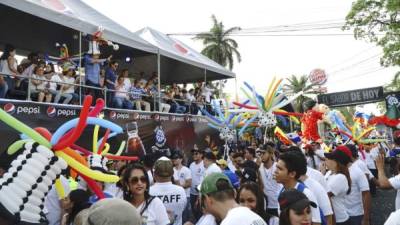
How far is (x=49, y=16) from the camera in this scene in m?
7.98

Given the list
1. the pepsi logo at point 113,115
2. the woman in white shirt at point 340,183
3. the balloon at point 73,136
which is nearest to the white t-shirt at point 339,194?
the woman in white shirt at point 340,183

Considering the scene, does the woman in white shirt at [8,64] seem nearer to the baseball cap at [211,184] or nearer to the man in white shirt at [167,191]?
the man in white shirt at [167,191]

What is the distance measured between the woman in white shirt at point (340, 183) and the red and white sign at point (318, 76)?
3167cm

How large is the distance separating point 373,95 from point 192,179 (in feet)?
52.5

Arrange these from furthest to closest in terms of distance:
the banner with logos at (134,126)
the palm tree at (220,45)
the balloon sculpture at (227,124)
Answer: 1. the palm tree at (220,45)
2. the balloon sculpture at (227,124)
3. the banner with logos at (134,126)

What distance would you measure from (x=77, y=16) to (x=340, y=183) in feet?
22.8

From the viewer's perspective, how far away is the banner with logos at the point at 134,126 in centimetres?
686

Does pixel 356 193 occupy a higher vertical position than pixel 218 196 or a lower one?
lower

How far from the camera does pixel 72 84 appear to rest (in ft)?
26.5

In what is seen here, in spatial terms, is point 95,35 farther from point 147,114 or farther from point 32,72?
point 147,114

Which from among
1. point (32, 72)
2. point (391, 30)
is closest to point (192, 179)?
point (32, 72)

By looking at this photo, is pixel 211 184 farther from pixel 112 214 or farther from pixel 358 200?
pixel 358 200

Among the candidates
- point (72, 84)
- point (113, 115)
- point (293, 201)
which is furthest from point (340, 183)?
point (113, 115)

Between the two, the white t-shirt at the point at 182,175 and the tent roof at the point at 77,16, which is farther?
the tent roof at the point at 77,16
